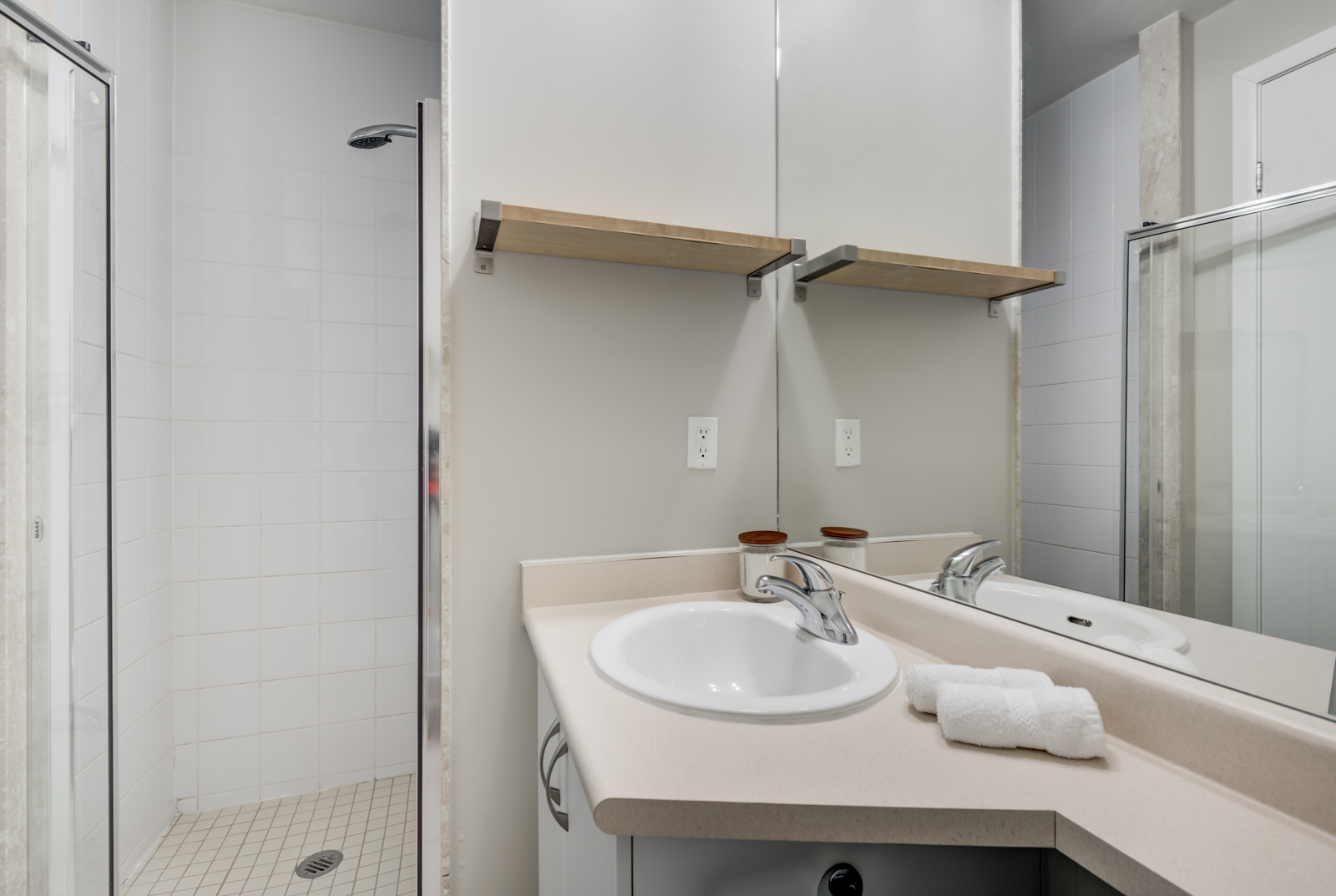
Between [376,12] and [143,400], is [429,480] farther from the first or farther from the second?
[376,12]

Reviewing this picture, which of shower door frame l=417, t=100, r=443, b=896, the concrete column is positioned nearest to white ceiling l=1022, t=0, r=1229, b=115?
the concrete column

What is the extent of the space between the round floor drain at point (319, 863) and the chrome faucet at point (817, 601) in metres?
1.48

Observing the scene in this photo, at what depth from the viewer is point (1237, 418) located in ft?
2.09

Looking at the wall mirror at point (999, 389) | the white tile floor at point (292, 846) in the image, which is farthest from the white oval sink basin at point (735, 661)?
the white tile floor at point (292, 846)

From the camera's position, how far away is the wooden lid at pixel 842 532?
127 centimetres

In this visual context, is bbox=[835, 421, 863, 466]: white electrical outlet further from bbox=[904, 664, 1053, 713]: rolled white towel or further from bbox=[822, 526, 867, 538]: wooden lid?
bbox=[904, 664, 1053, 713]: rolled white towel

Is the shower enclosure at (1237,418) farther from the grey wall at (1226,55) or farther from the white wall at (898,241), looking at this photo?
the white wall at (898,241)

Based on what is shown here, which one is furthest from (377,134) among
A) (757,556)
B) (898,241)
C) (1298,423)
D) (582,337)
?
(1298,423)

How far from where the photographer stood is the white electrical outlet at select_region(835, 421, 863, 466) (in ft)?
4.23

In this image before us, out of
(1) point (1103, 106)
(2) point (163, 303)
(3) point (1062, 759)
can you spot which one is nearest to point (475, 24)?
(1) point (1103, 106)

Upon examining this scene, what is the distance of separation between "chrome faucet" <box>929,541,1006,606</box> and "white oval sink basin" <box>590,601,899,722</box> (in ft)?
0.46

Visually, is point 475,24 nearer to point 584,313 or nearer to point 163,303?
point 584,313

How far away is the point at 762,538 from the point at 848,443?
262 mm

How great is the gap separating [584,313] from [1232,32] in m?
1.00
